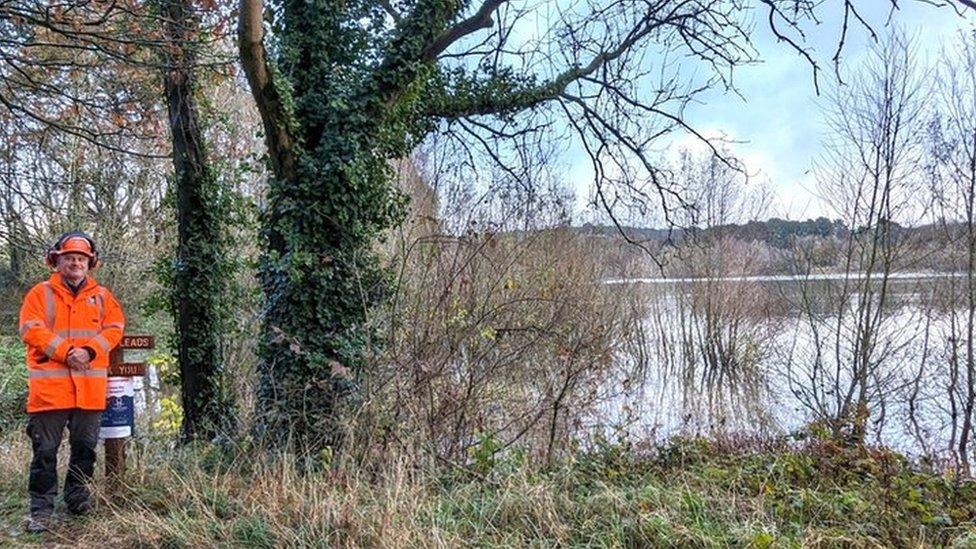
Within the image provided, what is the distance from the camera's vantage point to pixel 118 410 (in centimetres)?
437

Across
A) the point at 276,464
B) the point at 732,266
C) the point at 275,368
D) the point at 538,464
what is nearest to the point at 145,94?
the point at 275,368

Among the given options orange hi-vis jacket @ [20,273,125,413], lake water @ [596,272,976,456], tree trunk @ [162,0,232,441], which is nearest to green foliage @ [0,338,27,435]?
tree trunk @ [162,0,232,441]

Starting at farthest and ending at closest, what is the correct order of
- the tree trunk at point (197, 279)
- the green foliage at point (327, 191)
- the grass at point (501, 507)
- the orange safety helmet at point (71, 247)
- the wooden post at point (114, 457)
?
the tree trunk at point (197, 279) → the green foliage at point (327, 191) → the wooden post at point (114, 457) → the orange safety helmet at point (71, 247) → the grass at point (501, 507)

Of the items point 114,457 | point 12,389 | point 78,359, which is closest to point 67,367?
point 78,359

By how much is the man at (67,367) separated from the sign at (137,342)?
0.34m

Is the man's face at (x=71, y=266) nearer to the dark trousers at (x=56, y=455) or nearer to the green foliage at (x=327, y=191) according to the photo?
the dark trousers at (x=56, y=455)

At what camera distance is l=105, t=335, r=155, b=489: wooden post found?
4.29 metres

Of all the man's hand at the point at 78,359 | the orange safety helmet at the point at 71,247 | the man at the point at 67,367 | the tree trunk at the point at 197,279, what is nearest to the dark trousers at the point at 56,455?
the man at the point at 67,367

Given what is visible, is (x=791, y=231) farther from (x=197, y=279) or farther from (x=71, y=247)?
(x=71, y=247)

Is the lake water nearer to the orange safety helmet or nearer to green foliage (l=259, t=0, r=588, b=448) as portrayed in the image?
green foliage (l=259, t=0, r=588, b=448)

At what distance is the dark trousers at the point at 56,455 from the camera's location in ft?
12.6

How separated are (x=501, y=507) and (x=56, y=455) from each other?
2760mm

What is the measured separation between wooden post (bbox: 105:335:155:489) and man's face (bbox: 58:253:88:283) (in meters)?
0.60

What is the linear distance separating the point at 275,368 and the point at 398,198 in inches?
93.6
